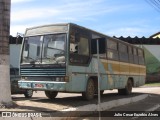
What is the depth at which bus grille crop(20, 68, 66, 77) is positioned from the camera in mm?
13620

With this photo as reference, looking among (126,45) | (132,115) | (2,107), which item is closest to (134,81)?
(126,45)

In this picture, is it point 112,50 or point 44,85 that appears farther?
point 112,50

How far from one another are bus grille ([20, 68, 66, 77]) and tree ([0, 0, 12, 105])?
2.22 m

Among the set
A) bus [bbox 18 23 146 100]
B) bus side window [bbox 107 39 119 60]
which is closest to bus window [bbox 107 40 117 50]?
bus side window [bbox 107 39 119 60]

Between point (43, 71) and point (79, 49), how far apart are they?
1753 mm

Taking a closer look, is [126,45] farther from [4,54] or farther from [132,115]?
[4,54]

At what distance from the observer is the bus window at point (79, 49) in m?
14.1

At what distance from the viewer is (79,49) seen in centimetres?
1469

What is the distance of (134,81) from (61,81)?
10103 millimetres

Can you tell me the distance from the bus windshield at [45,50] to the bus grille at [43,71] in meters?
0.27

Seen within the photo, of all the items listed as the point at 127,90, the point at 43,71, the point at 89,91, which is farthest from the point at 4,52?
the point at 127,90

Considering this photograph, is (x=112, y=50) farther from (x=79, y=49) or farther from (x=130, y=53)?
(x=79, y=49)

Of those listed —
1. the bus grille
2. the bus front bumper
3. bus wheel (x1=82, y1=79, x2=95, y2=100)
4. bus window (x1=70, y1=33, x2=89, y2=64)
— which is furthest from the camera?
bus wheel (x1=82, y1=79, x2=95, y2=100)

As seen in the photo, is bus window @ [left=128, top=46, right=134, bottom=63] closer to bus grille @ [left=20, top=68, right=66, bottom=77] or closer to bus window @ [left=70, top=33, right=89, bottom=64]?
bus window @ [left=70, top=33, right=89, bottom=64]
